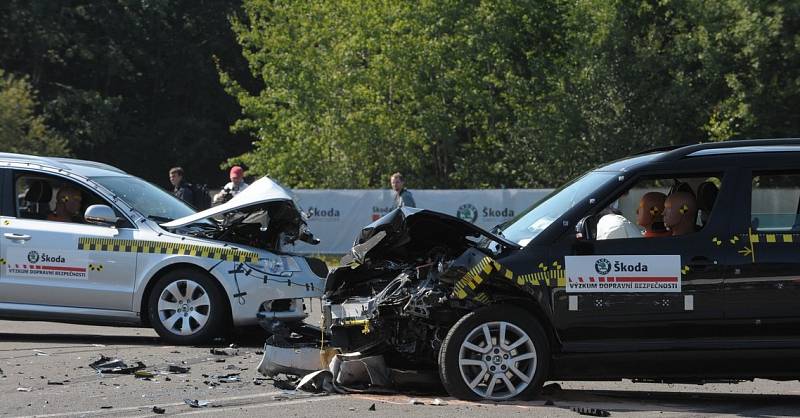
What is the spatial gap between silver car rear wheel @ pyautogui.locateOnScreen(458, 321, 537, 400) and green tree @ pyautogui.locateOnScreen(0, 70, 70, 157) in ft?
117

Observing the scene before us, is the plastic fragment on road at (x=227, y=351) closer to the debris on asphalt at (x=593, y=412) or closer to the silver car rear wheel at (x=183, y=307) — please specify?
the silver car rear wheel at (x=183, y=307)

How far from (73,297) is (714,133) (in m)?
32.2

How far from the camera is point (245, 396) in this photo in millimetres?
8445

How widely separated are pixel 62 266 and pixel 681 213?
20.3 ft

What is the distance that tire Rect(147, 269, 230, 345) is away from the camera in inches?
449

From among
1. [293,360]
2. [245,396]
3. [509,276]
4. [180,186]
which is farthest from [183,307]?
[180,186]

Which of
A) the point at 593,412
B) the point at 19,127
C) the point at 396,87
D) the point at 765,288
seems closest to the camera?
the point at 593,412

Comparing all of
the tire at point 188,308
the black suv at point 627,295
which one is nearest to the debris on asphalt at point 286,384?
the black suv at point 627,295

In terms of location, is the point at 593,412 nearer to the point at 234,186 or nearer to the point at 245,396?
the point at 245,396

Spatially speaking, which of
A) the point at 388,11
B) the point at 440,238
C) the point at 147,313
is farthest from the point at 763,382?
the point at 388,11

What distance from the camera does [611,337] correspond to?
7969 millimetres

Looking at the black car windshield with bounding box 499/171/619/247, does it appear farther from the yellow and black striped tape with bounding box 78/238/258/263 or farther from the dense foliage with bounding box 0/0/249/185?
the dense foliage with bounding box 0/0/249/185

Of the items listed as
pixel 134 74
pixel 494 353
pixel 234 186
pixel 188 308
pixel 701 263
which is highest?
pixel 134 74

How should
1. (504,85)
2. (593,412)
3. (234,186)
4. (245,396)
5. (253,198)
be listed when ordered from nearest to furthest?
(593,412) → (245,396) → (253,198) → (234,186) → (504,85)
